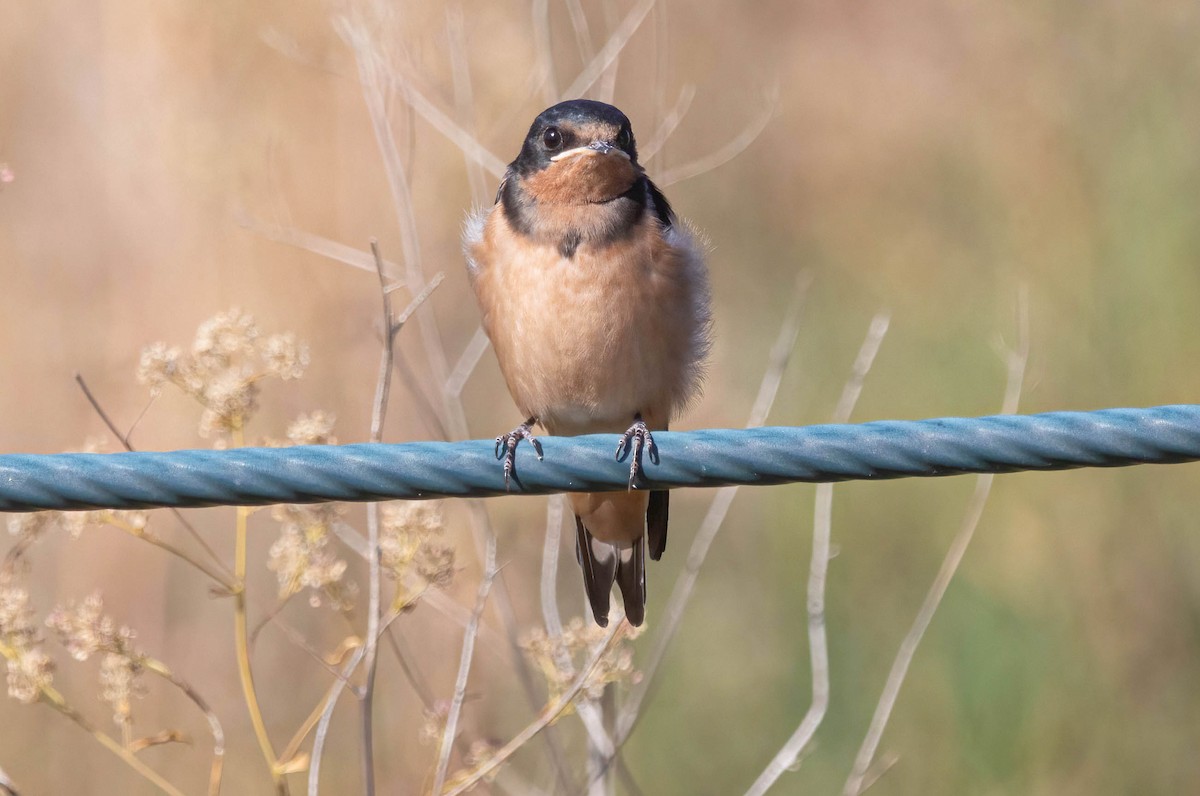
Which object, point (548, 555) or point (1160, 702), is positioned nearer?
point (548, 555)

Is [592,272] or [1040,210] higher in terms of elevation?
[1040,210]

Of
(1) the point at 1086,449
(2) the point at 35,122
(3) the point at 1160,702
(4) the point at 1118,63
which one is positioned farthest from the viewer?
(4) the point at 1118,63

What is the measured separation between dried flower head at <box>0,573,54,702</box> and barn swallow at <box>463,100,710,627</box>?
1.15m

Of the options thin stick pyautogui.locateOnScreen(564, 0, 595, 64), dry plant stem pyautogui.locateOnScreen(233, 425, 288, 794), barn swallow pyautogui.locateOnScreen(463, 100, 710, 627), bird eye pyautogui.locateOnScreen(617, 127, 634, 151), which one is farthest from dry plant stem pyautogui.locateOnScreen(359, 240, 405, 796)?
thin stick pyautogui.locateOnScreen(564, 0, 595, 64)

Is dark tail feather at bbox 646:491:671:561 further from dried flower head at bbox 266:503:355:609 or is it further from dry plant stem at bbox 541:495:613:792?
dried flower head at bbox 266:503:355:609

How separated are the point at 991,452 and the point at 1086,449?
0.41 feet

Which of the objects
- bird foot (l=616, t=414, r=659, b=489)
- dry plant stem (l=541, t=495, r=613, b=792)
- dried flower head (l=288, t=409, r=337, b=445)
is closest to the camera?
bird foot (l=616, t=414, r=659, b=489)

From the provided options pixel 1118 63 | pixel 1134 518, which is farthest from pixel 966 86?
pixel 1134 518

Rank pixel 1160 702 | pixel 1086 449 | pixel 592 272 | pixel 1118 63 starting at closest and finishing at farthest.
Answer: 1. pixel 1086 449
2. pixel 592 272
3. pixel 1160 702
4. pixel 1118 63

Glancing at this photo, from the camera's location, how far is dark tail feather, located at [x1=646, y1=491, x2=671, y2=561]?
392 cm

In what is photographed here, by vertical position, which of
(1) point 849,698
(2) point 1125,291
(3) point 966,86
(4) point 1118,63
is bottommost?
(1) point 849,698

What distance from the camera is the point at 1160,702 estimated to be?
450 cm

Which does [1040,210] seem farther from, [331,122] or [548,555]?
[548,555]

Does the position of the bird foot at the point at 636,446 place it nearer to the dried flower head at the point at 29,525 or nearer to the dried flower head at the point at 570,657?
the dried flower head at the point at 570,657
